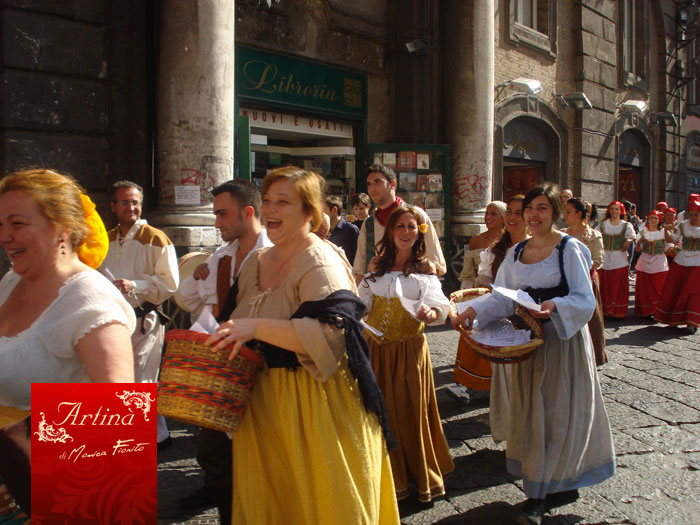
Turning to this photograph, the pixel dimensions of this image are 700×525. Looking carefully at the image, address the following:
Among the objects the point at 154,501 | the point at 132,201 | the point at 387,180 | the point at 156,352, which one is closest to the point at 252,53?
the point at 387,180

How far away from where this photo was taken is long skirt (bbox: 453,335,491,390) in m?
5.21

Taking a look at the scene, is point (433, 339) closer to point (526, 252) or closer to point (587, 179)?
point (526, 252)

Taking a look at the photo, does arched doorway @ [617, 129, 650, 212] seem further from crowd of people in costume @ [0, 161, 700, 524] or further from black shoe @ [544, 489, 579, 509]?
black shoe @ [544, 489, 579, 509]

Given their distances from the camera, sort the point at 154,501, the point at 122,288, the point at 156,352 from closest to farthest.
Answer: the point at 154,501 → the point at 122,288 → the point at 156,352

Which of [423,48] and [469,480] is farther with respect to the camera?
[423,48]

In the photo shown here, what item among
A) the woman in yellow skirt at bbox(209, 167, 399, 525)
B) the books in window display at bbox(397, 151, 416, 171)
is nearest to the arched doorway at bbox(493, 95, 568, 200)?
the books in window display at bbox(397, 151, 416, 171)

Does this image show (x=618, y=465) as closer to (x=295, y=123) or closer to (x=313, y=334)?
(x=313, y=334)

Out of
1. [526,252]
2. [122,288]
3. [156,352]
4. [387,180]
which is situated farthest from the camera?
[387,180]

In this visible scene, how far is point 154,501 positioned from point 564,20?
1577 cm

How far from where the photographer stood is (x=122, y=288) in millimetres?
4094

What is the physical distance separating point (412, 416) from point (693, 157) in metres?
20.9

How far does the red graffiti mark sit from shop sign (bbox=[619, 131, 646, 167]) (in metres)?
7.83

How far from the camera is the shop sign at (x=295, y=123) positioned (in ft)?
31.4

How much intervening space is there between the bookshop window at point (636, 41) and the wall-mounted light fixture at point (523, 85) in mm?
5769
